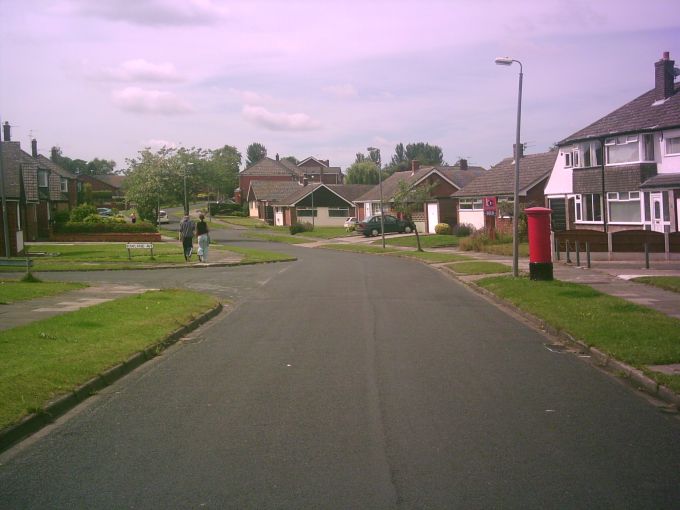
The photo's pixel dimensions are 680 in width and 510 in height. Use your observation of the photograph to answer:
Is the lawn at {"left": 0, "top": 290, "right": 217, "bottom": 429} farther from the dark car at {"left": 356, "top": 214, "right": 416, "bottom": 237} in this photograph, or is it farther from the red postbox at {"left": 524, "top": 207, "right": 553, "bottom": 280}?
the dark car at {"left": 356, "top": 214, "right": 416, "bottom": 237}

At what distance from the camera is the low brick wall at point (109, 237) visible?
5588 centimetres

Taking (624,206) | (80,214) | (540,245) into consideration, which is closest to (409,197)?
(624,206)

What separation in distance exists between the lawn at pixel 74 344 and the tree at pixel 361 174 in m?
119

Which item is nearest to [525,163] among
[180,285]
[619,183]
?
[619,183]

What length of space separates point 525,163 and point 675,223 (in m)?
21.2

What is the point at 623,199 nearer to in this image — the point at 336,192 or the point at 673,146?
the point at 673,146

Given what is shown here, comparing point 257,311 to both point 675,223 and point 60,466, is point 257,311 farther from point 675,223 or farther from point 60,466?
point 675,223

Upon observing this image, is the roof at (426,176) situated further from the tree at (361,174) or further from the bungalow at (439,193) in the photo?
the tree at (361,174)

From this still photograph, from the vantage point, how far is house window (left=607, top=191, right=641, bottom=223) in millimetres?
36688

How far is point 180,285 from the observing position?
921 inches

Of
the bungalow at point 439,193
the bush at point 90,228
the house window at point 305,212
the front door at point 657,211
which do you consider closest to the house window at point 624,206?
the front door at point 657,211

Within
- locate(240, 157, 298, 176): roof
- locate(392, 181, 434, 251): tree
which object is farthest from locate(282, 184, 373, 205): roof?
locate(240, 157, 298, 176): roof

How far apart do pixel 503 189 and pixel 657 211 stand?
17.9m

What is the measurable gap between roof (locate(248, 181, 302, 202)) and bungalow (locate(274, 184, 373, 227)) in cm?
700
